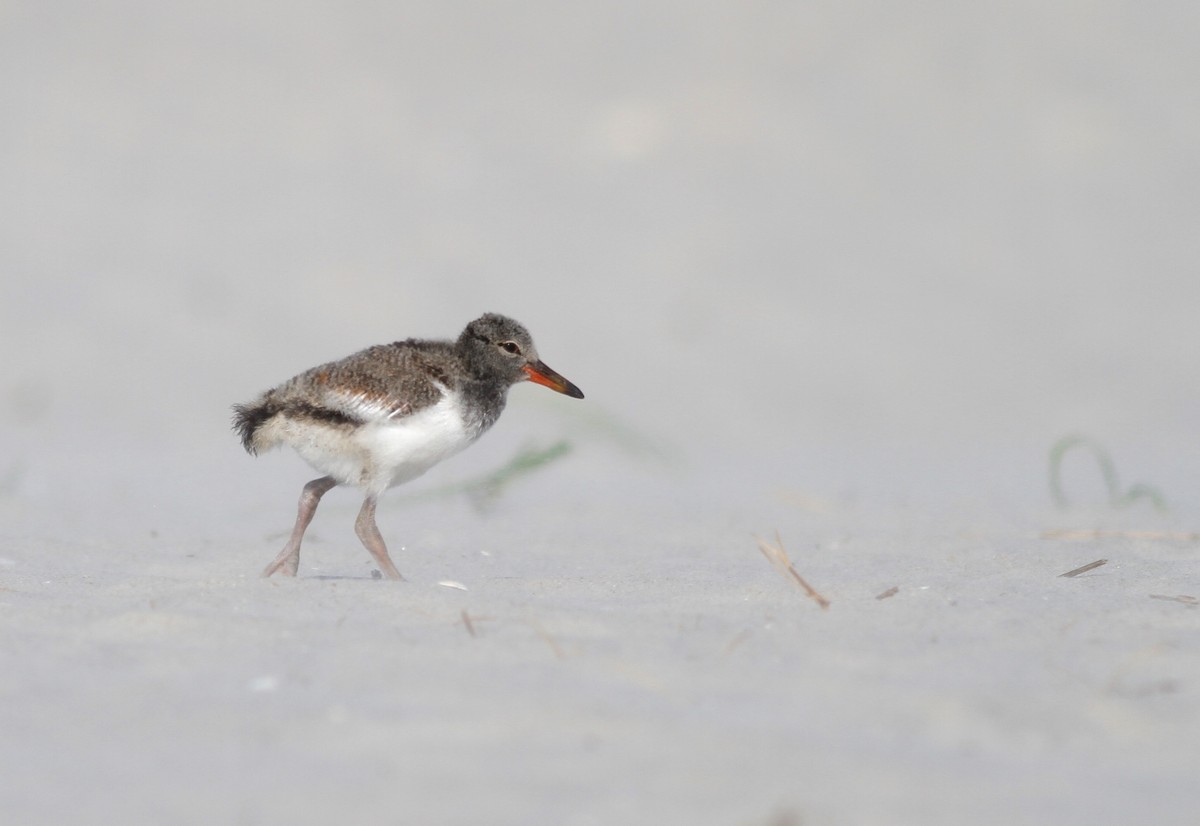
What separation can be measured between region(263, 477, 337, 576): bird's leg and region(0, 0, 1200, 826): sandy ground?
174 mm

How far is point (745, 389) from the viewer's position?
32.3ft

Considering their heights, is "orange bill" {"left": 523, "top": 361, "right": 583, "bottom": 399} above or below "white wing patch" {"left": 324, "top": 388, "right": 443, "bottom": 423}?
above

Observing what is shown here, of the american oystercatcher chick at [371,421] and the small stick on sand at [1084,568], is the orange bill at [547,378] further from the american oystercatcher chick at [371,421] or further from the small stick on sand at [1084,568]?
the small stick on sand at [1084,568]

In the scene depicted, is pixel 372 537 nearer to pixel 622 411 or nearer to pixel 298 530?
pixel 298 530

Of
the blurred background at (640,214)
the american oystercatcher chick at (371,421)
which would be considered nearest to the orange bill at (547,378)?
the american oystercatcher chick at (371,421)

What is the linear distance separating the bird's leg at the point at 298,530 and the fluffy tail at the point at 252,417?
0.22 m

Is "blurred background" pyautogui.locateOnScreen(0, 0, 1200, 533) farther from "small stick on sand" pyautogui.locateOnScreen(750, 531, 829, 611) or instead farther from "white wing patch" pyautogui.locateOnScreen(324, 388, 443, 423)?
"small stick on sand" pyautogui.locateOnScreen(750, 531, 829, 611)

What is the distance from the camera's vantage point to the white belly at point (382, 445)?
178 inches

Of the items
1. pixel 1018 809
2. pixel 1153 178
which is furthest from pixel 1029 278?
pixel 1018 809

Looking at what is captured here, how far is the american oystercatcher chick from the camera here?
4.51 meters

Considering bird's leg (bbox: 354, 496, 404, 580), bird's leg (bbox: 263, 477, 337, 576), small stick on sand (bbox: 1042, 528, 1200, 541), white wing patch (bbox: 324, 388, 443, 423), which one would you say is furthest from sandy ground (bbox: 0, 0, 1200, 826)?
white wing patch (bbox: 324, 388, 443, 423)

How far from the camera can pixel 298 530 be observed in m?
4.70

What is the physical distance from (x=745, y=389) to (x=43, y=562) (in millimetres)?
5842

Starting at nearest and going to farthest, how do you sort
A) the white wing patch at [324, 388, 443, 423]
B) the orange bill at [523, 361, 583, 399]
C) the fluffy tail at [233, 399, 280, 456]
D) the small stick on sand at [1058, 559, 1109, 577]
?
the small stick on sand at [1058, 559, 1109, 577]
the white wing patch at [324, 388, 443, 423]
the fluffy tail at [233, 399, 280, 456]
the orange bill at [523, 361, 583, 399]
